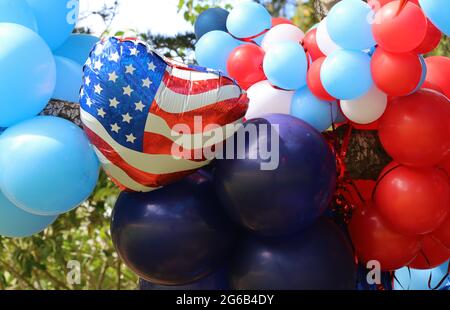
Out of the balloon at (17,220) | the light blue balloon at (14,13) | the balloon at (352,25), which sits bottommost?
the balloon at (17,220)

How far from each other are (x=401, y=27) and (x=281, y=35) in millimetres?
509

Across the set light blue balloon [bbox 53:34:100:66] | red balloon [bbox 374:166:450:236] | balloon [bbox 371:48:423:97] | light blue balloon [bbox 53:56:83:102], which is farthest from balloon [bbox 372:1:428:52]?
light blue balloon [bbox 53:34:100:66]

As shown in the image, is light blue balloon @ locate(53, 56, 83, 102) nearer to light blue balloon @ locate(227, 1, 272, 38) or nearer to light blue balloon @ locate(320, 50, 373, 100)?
light blue balloon @ locate(227, 1, 272, 38)

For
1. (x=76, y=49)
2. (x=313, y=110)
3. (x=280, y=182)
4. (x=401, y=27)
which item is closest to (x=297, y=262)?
(x=280, y=182)

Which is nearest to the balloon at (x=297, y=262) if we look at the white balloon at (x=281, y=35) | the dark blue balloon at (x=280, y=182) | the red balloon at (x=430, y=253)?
the dark blue balloon at (x=280, y=182)

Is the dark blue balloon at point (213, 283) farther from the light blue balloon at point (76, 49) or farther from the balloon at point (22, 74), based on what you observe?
the light blue balloon at point (76, 49)

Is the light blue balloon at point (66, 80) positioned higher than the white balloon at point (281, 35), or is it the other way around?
the white balloon at point (281, 35)

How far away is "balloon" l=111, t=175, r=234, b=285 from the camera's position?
156 cm

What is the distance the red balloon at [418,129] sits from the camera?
1635 mm

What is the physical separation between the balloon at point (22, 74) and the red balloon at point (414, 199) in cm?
105

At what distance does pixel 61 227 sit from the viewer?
386 cm

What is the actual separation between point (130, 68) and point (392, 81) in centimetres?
70

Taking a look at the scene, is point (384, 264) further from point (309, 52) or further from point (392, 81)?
point (309, 52)

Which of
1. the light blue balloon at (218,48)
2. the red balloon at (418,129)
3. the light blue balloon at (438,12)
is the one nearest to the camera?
the light blue balloon at (438,12)
